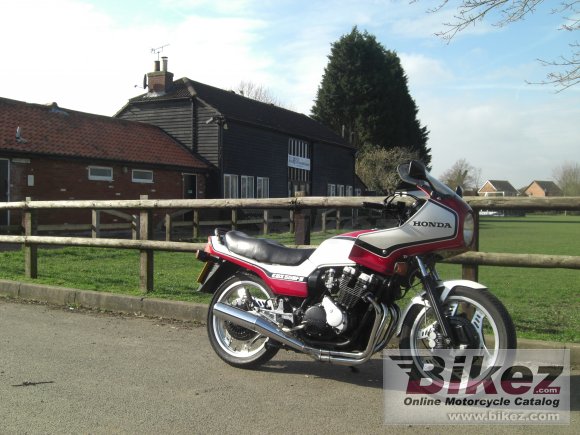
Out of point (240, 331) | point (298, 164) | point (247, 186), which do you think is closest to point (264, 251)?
point (240, 331)

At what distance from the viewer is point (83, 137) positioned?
24156 mm

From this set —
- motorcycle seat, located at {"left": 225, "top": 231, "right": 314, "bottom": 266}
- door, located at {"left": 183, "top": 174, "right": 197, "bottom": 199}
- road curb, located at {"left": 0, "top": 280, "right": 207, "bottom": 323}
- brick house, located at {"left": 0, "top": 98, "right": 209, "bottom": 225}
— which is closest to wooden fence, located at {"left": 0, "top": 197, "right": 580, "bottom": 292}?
road curb, located at {"left": 0, "top": 280, "right": 207, "bottom": 323}

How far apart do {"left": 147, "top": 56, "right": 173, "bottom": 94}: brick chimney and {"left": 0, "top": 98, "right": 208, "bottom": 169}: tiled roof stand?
262cm

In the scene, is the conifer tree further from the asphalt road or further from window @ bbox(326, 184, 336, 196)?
the asphalt road

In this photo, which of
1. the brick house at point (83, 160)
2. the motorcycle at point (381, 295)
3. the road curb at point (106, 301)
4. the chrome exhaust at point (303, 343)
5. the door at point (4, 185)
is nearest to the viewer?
the motorcycle at point (381, 295)

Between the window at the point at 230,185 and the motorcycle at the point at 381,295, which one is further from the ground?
the window at the point at 230,185

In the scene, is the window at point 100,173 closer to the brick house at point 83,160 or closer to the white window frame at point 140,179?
the brick house at point 83,160

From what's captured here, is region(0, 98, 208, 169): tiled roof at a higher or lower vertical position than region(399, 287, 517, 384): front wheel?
higher

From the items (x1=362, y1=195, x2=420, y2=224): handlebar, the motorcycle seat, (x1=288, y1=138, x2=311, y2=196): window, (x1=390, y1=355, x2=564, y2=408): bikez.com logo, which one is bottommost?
(x1=390, y1=355, x2=564, y2=408): bikez.com logo

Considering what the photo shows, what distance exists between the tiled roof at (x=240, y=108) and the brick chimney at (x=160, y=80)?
26 cm

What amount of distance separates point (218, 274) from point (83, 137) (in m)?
21.0

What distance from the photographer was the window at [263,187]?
1330 inches

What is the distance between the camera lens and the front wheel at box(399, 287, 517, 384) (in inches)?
152

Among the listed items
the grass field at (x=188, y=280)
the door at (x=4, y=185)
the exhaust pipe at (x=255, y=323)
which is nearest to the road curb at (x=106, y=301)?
the grass field at (x=188, y=280)
